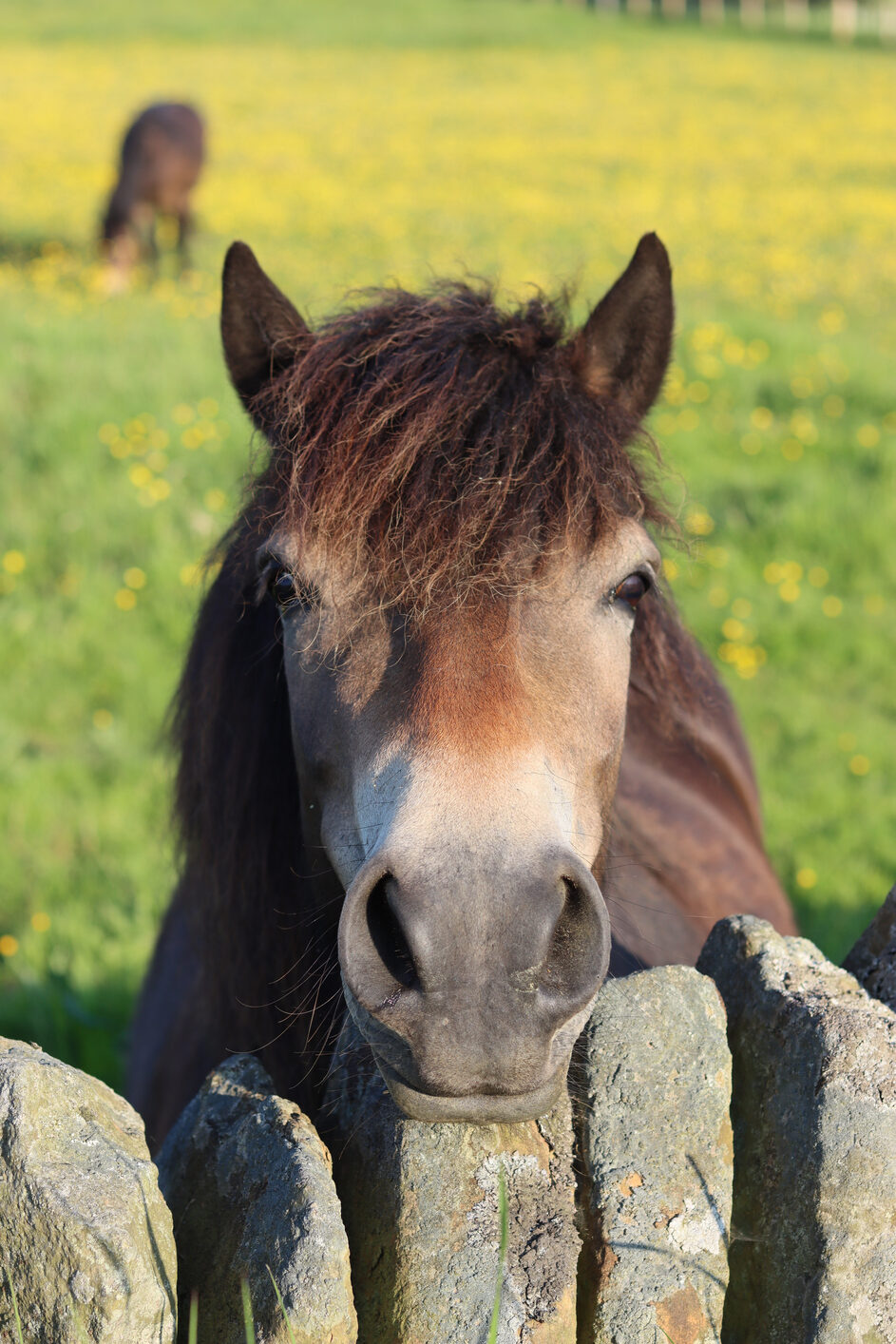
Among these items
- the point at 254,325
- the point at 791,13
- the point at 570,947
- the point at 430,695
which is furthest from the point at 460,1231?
the point at 791,13

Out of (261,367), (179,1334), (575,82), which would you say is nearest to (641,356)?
(261,367)

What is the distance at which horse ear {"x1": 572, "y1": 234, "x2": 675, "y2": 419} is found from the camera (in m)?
2.44

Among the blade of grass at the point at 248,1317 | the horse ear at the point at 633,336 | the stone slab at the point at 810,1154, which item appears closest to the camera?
the blade of grass at the point at 248,1317

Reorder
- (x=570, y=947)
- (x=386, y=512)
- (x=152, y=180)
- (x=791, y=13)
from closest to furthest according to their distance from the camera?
(x=570, y=947) < (x=386, y=512) < (x=152, y=180) < (x=791, y=13)

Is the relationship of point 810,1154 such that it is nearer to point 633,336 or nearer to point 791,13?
point 633,336

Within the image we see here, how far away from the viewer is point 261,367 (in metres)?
2.63

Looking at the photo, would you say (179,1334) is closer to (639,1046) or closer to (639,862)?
(639,1046)

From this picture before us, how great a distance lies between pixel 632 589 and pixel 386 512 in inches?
19.5

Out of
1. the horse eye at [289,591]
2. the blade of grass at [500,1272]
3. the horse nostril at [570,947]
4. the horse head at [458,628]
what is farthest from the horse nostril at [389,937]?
the horse eye at [289,591]

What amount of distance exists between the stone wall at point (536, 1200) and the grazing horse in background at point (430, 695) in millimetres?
104

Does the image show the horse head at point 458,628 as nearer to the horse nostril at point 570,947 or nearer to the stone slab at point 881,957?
the horse nostril at point 570,947

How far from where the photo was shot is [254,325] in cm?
257

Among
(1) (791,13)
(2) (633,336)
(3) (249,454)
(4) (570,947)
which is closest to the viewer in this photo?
(4) (570,947)

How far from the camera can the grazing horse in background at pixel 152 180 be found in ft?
50.6
